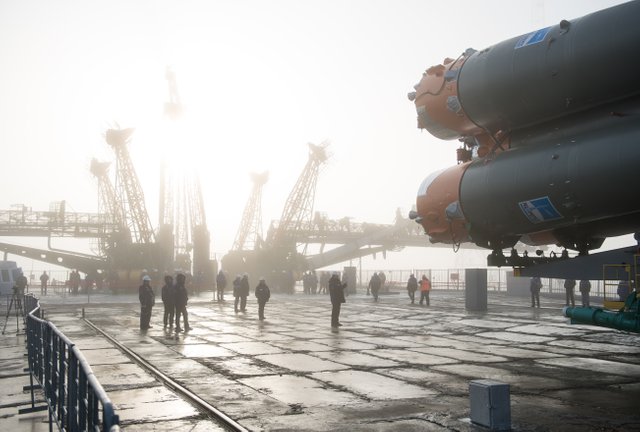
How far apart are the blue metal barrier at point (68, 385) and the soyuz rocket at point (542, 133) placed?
8.12 m

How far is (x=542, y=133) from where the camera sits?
36.0 ft

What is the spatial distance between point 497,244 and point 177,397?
7.59m

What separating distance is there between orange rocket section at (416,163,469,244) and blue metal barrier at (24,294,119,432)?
8225 millimetres

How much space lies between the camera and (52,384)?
719 centimetres

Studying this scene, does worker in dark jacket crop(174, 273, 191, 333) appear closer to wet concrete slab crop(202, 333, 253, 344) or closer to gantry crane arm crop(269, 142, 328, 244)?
wet concrete slab crop(202, 333, 253, 344)

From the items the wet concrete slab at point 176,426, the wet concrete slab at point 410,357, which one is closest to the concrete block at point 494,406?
the wet concrete slab at point 176,426

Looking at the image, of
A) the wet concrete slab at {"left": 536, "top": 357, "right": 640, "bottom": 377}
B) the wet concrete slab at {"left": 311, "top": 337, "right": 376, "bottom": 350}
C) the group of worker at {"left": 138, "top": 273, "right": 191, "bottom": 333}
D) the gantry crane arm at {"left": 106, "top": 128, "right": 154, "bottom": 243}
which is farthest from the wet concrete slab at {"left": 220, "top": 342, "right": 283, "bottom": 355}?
the gantry crane arm at {"left": 106, "top": 128, "right": 154, "bottom": 243}

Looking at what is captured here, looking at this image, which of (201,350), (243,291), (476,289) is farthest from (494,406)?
(476,289)

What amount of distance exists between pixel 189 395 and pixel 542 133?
8.00m

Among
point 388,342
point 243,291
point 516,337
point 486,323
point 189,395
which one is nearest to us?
point 189,395

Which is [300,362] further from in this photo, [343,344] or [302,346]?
[343,344]

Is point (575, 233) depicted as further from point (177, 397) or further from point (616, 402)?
point (177, 397)

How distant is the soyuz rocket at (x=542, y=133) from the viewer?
30.4ft

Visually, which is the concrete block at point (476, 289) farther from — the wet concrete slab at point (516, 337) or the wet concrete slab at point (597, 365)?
the wet concrete slab at point (597, 365)
